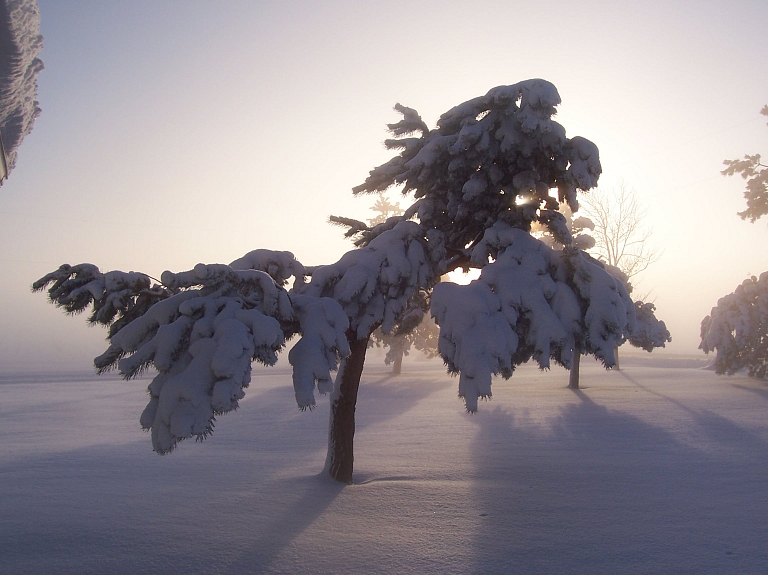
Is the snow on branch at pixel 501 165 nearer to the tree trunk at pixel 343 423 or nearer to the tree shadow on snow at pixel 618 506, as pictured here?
the tree trunk at pixel 343 423

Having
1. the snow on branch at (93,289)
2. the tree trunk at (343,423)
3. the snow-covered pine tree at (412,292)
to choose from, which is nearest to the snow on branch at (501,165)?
the snow-covered pine tree at (412,292)

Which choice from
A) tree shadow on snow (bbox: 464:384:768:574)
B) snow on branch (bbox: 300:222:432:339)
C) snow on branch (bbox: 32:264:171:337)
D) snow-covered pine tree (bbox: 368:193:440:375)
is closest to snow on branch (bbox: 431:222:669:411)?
snow on branch (bbox: 300:222:432:339)

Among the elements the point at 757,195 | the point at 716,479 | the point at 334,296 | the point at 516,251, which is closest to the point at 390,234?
the point at 334,296

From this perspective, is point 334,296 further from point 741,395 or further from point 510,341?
point 741,395

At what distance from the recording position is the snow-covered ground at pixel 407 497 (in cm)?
477

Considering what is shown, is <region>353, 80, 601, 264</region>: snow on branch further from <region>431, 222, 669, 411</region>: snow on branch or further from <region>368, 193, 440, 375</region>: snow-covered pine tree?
<region>368, 193, 440, 375</region>: snow-covered pine tree

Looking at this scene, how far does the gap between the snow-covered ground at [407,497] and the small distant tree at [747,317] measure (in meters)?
7.37

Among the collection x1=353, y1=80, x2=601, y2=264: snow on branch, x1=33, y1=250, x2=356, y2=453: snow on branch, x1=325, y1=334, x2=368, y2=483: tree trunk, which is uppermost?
x1=353, y1=80, x2=601, y2=264: snow on branch

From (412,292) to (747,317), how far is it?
66.2 feet

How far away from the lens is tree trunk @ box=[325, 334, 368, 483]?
25.5ft

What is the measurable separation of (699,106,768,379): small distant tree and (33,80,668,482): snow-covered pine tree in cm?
1828

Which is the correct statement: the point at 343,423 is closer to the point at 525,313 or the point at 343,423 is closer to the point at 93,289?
the point at 525,313

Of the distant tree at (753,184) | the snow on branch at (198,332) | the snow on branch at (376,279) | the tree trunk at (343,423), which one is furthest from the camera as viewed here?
the distant tree at (753,184)

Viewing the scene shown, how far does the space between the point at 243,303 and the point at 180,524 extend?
271 cm
